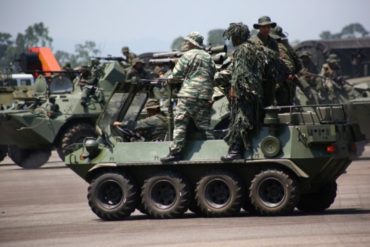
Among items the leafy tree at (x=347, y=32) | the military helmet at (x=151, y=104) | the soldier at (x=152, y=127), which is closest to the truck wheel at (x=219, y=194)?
the soldier at (x=152, y=127)

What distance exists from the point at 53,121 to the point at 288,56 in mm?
13747

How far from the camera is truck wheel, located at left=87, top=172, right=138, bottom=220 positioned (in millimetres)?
15617

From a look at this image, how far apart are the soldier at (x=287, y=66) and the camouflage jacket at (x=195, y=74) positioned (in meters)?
0.97

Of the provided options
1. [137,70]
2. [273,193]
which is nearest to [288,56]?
[273,193]

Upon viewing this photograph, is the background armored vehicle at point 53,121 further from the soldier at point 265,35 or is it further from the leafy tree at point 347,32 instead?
the leafy tree at point 347,32

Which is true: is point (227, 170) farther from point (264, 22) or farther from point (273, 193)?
point (264, 22)

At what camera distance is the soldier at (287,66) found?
52.1ft

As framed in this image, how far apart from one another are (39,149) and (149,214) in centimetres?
1529

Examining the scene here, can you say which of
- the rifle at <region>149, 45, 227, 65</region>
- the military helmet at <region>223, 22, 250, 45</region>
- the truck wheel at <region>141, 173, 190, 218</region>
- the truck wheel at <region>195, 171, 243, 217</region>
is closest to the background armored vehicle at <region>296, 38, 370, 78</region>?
the rifle at <region>149, 45, 227, 65</region>

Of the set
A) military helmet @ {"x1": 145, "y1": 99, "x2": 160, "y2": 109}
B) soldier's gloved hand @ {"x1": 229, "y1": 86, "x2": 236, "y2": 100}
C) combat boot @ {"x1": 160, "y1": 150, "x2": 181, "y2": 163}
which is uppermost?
soldier's gloved hand @ {"x1": 229, "y1": 86, "x2": 236, "y2": 100}

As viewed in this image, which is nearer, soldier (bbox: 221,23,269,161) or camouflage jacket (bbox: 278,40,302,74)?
soldier (bbox: 221,23,269,161)

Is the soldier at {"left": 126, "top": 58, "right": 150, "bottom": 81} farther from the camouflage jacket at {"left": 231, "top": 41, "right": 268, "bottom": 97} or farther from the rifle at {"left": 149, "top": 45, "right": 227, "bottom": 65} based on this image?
the camouflage jacket at {"left": 231, "top": 41, "right": 268, "bottom": 97}

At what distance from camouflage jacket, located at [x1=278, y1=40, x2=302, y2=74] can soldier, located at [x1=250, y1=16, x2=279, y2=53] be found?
0.31m

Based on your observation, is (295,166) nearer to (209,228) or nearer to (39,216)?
(209,228)
